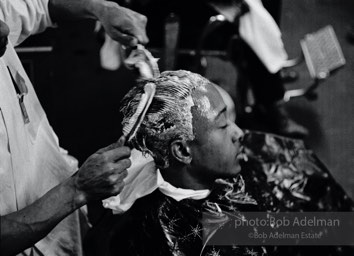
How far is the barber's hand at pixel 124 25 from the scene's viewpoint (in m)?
2.16

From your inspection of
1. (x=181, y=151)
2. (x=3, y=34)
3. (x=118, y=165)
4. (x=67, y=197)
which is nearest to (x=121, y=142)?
(x=118, y=165)

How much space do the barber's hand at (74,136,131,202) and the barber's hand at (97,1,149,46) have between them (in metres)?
0.63

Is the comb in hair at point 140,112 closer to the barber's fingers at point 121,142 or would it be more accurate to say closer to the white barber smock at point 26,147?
the barber's fingers at point 121,142

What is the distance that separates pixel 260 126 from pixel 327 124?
0.59 m

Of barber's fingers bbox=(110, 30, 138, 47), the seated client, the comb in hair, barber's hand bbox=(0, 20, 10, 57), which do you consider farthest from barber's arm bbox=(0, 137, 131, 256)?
barber's fingers bbox=(110, 30, 138, 47)

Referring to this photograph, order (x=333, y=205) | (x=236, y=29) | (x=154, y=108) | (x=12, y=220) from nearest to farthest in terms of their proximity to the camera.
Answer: (x=12, y=220), (x=154, y=108), (x=333, y=205), (x=236, y=29)

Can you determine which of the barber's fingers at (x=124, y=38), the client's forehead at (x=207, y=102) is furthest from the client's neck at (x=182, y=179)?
the barber's fingers at (x=124, y=38)

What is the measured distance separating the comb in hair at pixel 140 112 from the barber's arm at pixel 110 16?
1.00ft

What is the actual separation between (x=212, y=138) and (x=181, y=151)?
0.42ft

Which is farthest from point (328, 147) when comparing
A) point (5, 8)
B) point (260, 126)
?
point (5, 8)

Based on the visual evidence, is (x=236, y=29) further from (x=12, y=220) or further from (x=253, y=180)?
(x=12, y=220)

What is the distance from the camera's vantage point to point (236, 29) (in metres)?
3.97

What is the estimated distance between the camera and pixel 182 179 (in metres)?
2.13

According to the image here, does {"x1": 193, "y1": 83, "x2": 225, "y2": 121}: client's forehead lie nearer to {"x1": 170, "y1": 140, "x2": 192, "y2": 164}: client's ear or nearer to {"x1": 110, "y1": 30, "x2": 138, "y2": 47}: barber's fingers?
{"x1": 170, "y1": 140, "x2": 192, "y2": 164}: client's ear
